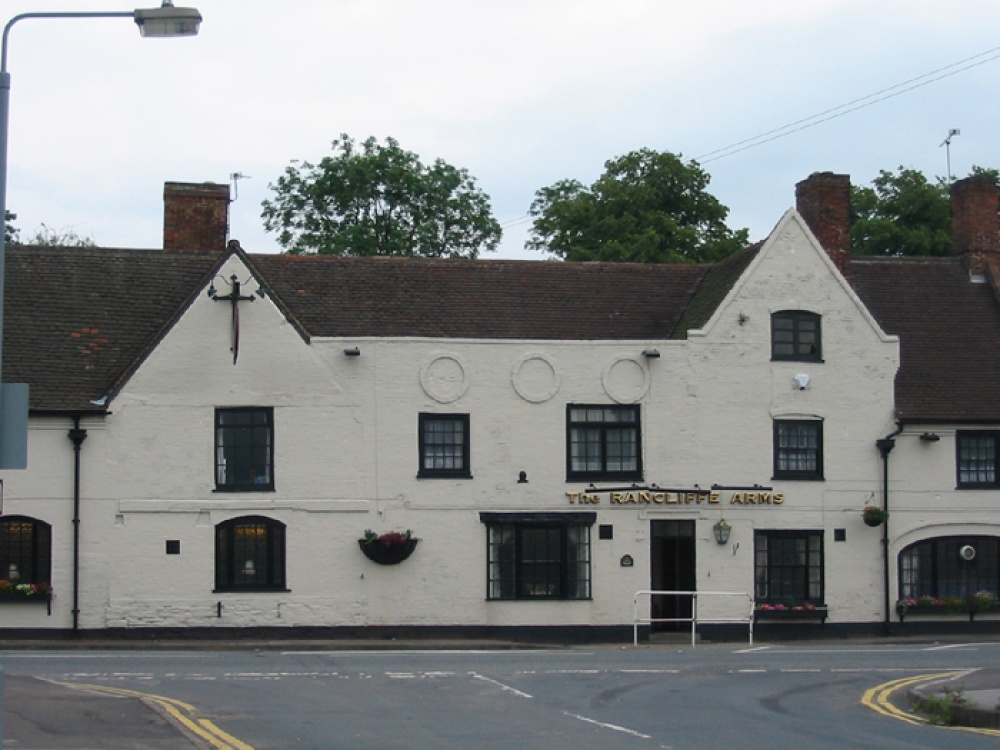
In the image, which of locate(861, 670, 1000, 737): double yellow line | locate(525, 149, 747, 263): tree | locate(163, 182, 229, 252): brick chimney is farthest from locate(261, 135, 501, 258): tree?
locate(861, 670, 1000, 737): double yellow line

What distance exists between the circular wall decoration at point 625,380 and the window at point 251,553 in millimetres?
7677

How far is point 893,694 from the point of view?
21375 mm

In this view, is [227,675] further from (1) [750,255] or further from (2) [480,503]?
(1) [750,255]

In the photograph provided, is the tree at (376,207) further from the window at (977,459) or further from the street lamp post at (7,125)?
the street lamp post at (7,125)

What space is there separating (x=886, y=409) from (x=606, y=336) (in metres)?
6.46

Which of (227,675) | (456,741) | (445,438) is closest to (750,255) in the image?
(445,438)

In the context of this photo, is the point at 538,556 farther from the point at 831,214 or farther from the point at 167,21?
the point at 167,21

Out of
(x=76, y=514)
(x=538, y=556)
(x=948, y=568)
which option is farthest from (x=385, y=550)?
(x=948, y=568)

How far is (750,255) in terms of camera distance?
34406 mm

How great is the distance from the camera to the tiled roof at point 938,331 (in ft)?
113

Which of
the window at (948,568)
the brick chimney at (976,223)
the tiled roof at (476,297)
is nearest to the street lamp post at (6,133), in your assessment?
the tiled roof at (476,297)

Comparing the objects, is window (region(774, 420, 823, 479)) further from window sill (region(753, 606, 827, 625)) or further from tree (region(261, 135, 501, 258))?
tree (region(261, 135, 501, 258))

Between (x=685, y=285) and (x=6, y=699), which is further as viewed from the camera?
(x=685, y=285)

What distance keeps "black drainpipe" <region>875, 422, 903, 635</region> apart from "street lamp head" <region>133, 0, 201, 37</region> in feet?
77.3
